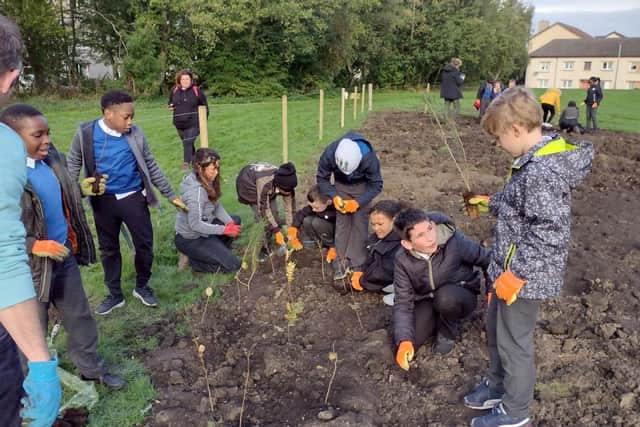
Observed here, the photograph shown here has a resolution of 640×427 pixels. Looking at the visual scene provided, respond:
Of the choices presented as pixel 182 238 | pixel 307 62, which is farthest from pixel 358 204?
pixel 307 62

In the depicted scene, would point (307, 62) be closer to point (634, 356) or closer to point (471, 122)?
point (471, 122)

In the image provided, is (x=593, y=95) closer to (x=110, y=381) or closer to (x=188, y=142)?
(x=188, y=142)

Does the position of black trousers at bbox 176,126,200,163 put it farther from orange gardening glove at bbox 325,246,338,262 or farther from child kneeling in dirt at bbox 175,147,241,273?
orange gardening glove at bbox 325,246,338,262

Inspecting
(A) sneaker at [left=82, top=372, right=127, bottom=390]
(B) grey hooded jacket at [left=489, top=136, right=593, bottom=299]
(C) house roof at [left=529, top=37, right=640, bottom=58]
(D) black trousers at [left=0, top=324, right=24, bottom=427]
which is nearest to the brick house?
(C) house roof at [left=529, top=37, right=640, bottom=58]

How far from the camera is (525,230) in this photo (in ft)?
7.42

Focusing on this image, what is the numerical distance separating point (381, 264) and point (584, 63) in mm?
78256

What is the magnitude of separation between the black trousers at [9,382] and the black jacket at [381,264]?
8.86 feet

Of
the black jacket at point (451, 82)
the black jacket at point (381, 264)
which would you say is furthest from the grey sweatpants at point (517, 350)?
the black jacket at point (451, 82)

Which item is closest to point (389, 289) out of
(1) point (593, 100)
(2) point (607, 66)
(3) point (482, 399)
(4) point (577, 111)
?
(3) point (482, 399)

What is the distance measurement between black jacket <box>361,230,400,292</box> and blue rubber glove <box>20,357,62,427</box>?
108 inches

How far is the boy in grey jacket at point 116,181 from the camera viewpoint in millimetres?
3582

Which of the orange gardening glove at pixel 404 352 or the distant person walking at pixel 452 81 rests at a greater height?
the distant person walking at pixel 452 81

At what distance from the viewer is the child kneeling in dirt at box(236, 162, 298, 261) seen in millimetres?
4871

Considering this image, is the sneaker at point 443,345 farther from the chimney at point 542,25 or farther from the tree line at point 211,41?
the chimney at point 542,25
